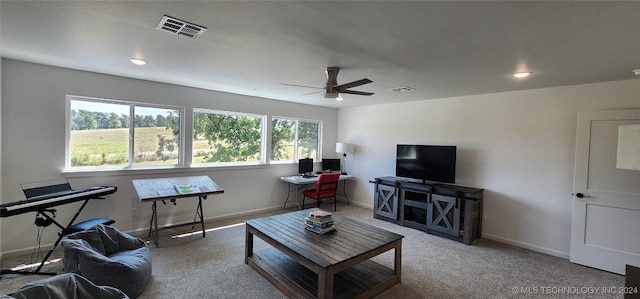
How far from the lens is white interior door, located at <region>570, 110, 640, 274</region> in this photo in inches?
122

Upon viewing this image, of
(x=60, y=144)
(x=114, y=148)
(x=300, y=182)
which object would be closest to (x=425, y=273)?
(x=300, y=182)

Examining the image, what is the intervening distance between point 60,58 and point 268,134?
10.5 feet

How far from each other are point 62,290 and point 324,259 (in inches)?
70.9

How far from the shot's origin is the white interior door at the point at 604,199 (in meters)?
3.09

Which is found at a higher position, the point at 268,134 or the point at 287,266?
the point at 268,134

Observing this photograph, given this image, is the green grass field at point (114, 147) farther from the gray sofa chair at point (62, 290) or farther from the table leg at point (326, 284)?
the table leg at point (326, 284)

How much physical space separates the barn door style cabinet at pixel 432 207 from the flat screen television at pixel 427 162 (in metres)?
0.15

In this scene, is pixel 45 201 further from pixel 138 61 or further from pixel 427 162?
pixel 427 162

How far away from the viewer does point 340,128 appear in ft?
22.2

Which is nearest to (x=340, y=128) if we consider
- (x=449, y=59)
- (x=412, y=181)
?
(x=412, y=181)

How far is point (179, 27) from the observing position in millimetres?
2041

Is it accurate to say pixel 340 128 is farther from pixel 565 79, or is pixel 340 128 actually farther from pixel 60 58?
pixel 60 58

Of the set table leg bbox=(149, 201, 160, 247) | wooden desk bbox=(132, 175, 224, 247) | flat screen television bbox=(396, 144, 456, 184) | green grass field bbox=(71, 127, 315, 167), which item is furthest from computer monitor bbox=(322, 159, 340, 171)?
table leg bbox=(149, 201, 160, 247)

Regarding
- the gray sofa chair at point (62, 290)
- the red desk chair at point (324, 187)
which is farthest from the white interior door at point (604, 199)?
the gray sofa chair at point (62, 290)
